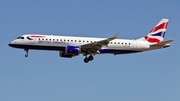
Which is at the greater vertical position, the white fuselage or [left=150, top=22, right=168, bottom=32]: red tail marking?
[left=150, top=22, right=168, bottom=32]: red tail marking

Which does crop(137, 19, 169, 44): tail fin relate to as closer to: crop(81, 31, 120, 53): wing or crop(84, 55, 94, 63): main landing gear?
crop(81, 31, 120, 53): wing

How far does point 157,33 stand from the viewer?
8175cm

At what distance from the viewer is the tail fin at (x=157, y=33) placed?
263ft

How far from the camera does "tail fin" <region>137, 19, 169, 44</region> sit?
8022 centimetres

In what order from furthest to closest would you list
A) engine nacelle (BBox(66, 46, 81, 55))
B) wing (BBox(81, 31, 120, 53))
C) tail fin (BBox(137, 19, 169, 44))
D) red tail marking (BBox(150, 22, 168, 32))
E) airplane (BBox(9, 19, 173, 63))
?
red tail marking (BBox(150, 22, 168, 32)) → tail fin (BBox(137, 19, 169, 44)) → airplane (BBox(9, 19, 173, 63)) → engine nacelle (BBox(66, 46, 81, 55)) → wing (BBox(81, 31, 120, 53))

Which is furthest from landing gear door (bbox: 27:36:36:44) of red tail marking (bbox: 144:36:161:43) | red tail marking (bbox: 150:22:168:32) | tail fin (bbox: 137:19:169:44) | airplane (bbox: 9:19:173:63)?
red tail marking (bbox: 150:22:168:32)

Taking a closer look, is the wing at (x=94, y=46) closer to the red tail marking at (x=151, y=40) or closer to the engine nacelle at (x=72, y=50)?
the engine nacelle at (x=72, y=50)

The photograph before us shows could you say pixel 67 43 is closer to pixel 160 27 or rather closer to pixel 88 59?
pixel 88 59

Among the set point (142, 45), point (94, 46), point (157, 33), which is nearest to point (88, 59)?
point (94, 46)

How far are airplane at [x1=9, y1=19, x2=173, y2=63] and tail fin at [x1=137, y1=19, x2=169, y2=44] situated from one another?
1580 mm

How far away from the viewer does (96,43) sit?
238ft

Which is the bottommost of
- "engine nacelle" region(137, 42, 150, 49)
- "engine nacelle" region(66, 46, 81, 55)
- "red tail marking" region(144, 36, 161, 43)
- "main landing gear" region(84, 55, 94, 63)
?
"main landing gear" region(84, 55, 94, 63)

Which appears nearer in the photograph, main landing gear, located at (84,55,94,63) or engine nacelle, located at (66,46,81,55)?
engine nacelle, located at (66,46,81,55)

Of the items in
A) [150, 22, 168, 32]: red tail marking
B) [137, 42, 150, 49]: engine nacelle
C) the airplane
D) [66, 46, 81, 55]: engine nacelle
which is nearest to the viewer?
[66, 46, 81, 55]: engine nacelle
